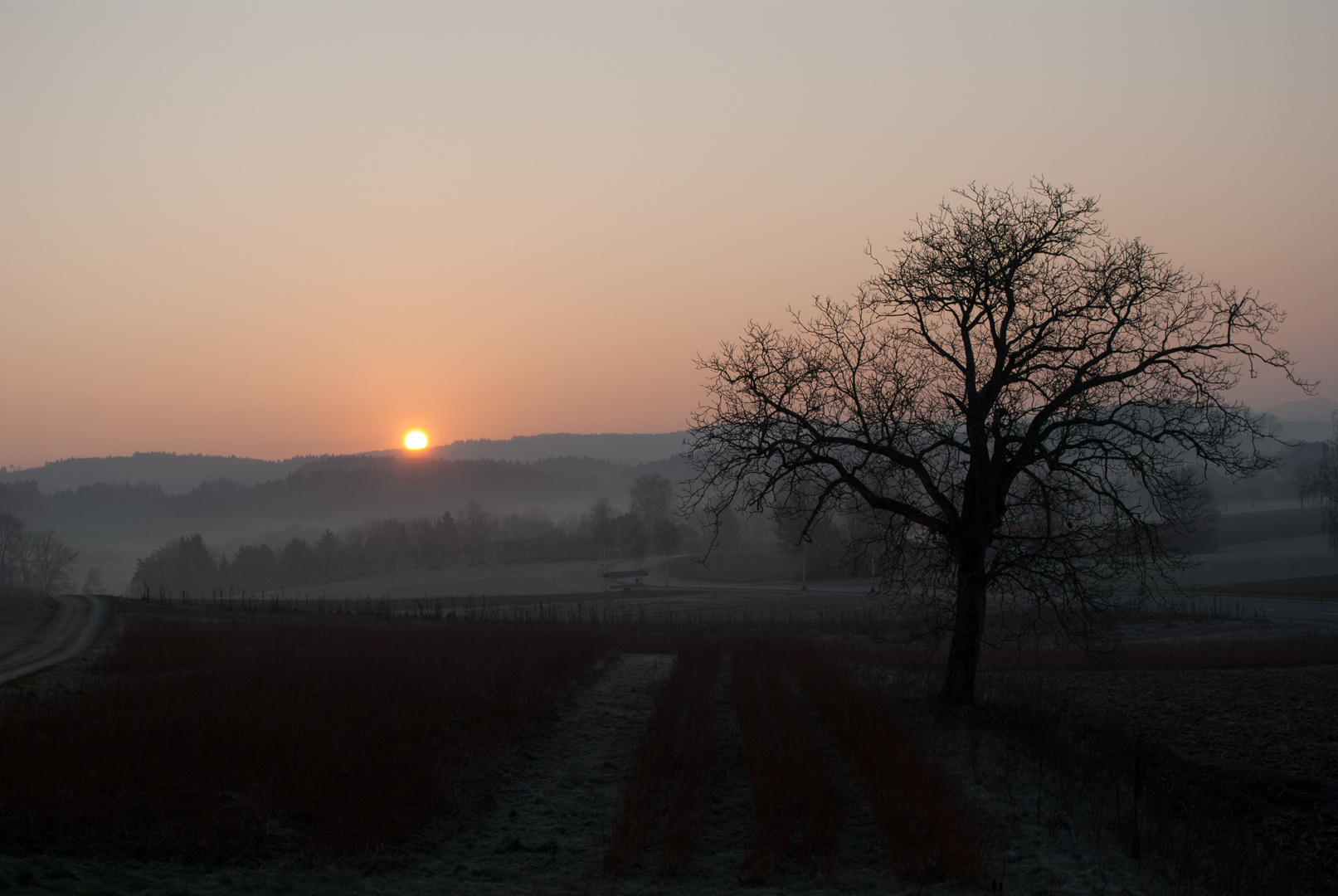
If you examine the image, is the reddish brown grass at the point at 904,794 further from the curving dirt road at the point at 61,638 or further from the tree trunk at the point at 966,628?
the curving dirt road at the point at 61,638

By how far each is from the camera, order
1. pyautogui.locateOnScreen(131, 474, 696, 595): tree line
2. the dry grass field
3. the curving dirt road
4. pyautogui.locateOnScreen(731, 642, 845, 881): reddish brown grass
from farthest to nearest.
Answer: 1. pyautogui.locateOnScreen(131, 474, 696, 595): tree line
2. the dry grass field
3. the curving dirt road
4. pyautogui.locateOnScreen(731, 642, 845, 881): reddish brown grass

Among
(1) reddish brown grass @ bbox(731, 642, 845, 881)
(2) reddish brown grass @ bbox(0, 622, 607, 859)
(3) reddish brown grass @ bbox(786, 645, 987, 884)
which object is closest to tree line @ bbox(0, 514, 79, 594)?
(2) reddish brown grass @ bbox(0, 622, 607, 859)

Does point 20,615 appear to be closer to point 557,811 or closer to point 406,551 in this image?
point 557,811

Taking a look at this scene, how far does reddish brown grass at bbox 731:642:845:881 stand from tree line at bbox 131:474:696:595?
93.5m

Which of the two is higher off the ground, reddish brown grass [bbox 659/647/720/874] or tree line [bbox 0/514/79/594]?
tree line [bbox 0/514/79/594]

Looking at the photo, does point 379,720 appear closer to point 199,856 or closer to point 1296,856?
point 199,856

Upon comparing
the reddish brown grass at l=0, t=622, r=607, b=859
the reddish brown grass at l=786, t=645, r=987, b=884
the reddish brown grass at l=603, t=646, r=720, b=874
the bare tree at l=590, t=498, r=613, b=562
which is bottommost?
the reddish brown grass at l=786, t=645, r=987, b=884

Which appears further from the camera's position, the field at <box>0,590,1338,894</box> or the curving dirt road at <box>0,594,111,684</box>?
the curving dirt road at <box>0,594,111,684</box>

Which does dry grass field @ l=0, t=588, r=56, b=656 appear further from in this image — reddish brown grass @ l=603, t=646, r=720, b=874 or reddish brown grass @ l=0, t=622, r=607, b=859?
reddish brown grass @ l=603, t=646, r=720, b=874

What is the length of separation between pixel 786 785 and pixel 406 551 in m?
127

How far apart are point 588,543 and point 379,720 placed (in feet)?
369

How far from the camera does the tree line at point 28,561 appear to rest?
9731 cm

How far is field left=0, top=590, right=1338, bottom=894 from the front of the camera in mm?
9086

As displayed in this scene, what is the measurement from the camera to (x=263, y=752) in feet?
39.3
